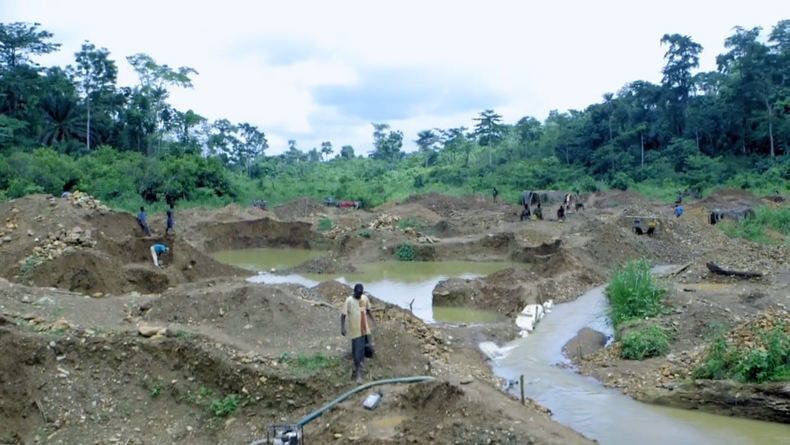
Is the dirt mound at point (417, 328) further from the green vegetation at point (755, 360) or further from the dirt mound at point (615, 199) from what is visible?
the dirt mound at point (615, 199)

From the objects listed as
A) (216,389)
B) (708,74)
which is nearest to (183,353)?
(216,389)

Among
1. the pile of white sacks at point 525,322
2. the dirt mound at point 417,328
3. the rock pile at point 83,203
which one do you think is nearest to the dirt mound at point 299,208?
the rock pile at point 83,203

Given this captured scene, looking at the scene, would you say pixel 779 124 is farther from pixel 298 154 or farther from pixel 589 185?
pixel 298 154

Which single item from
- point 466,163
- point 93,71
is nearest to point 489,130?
point 466,163

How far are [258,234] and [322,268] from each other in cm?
1013

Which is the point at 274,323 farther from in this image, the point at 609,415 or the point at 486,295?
the point at 486,295

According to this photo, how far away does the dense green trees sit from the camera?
43500 millimetres

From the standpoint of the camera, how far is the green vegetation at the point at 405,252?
29.0 meters

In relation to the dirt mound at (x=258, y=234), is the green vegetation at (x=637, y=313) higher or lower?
lower

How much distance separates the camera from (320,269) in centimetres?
2594

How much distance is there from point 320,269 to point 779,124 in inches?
1534

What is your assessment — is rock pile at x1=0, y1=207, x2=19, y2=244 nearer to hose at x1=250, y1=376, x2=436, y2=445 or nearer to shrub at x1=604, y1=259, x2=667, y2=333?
hose at x1=250, y1=376, x2=436, y2=445

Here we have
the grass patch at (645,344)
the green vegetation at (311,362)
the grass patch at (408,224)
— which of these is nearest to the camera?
the green vegetation at (311,362)

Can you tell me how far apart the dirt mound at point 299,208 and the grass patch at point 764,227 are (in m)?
22.3
